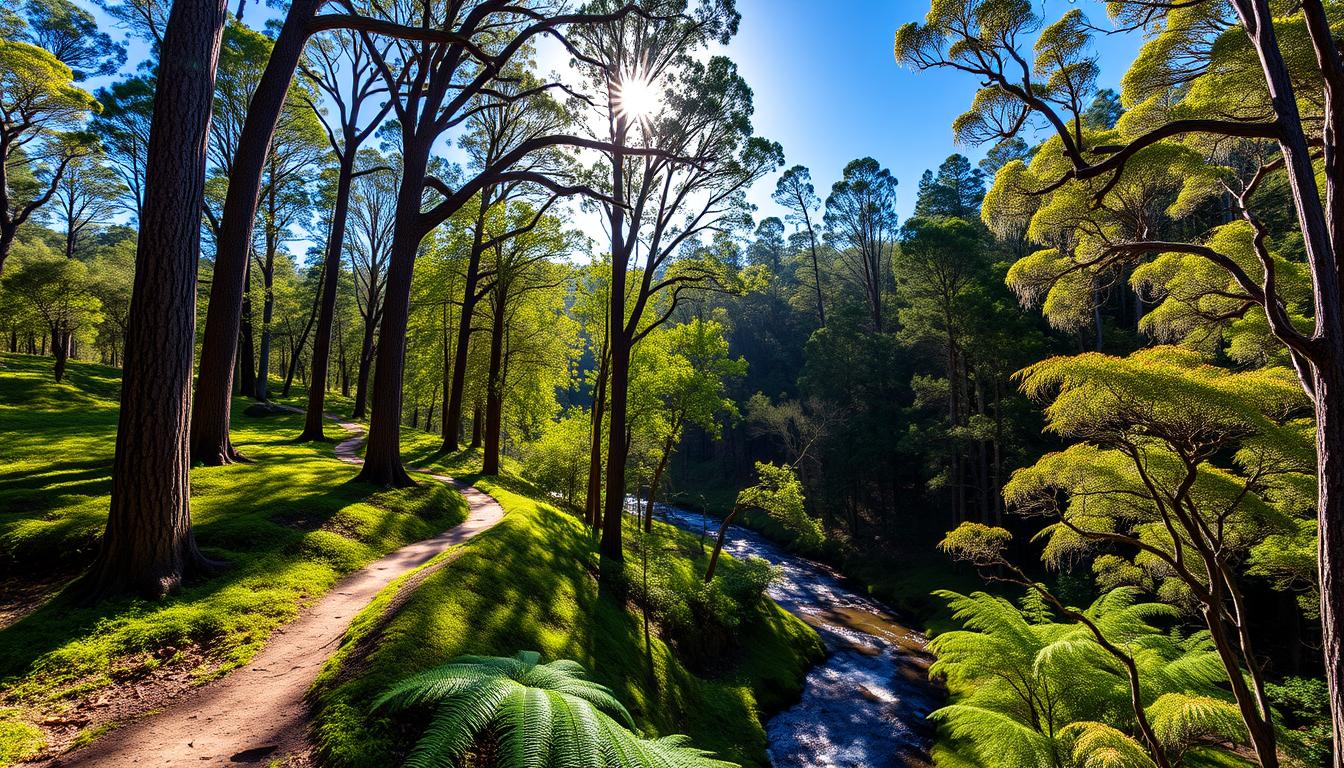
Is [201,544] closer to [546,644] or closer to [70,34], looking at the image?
[546,644]

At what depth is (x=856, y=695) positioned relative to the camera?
1232 cm

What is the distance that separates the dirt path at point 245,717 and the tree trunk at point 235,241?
531 cm

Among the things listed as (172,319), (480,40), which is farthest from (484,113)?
(172,319)

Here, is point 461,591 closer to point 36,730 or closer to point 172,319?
point 36,730

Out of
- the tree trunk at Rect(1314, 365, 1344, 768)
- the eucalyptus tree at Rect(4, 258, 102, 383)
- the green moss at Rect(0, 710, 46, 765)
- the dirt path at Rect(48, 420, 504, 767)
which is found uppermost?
the eucalyptus tree at Rect(4, 258, 102, 383)

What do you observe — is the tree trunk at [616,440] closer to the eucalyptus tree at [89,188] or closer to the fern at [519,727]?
the fern at [519,727]

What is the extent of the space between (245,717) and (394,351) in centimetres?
745

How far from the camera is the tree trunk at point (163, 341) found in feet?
15.0

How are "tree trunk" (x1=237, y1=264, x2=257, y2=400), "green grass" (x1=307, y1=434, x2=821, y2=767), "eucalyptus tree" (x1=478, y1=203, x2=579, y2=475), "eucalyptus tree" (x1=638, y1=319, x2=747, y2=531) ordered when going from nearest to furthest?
"green grass" (x1=307, y1=434, x2=821, y2=767), "eucalyptus tree" (x1=478, y1=203, x2=579, y2=475), "eucalyptus tree" (x1=638, y1=319, x2=747, y2=531), "tree trunk" (x1=237, y1=264, x2=257, y2=400)

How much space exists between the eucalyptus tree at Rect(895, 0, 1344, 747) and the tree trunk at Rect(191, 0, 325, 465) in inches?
317

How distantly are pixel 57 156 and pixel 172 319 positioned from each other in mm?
26271

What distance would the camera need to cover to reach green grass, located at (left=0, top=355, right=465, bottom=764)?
3.79 m

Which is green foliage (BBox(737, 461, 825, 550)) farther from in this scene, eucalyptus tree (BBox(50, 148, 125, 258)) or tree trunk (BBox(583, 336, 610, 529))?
eucalyptus tree (BBox(50, 148, 125, 258))

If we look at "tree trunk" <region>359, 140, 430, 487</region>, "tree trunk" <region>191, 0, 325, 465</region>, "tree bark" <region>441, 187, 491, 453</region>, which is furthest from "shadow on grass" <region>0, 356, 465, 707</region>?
"tree bark" <region>441, 187, 491, 453</region>
